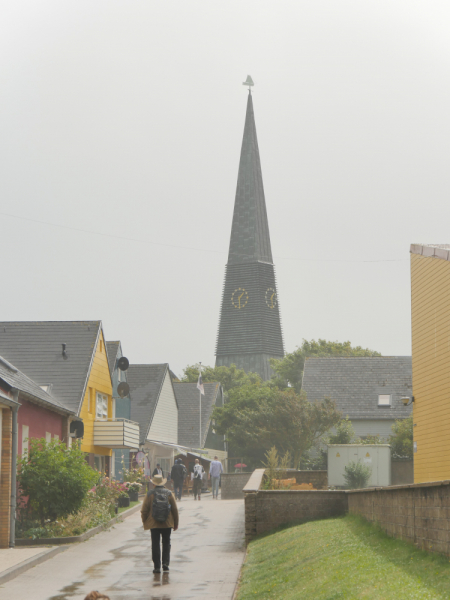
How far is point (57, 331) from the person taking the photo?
29.4m

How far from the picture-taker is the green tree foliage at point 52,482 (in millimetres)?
17688

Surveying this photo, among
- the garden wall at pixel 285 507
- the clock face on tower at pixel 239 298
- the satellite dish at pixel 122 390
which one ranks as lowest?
the garden wall at pixel 285 507

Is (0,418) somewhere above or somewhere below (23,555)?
above

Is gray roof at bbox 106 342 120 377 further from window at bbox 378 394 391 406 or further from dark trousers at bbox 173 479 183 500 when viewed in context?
window at bbox 378 394 391 406

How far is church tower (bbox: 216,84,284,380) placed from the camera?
389 ft

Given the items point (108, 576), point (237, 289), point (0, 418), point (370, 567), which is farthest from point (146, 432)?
point (237, 289)

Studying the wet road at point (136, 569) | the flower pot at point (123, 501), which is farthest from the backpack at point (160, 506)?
the flower pot at point (123, 501)

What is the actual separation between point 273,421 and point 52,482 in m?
32.3

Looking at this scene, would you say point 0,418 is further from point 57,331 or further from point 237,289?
point 237,289

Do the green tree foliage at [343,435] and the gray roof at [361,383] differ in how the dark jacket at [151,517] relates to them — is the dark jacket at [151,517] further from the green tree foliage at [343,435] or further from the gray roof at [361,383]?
the gray roof at [361,383]

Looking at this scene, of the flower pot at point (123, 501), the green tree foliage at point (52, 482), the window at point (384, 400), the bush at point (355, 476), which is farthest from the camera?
the window at point (384, 400)

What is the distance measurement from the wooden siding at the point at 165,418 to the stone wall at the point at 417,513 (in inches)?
1150

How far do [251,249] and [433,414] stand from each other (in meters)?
98.1

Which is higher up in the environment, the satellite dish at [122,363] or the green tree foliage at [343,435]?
the satellite dish at [122,363]
